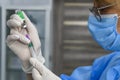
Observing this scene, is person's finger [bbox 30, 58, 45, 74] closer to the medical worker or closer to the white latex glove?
the medical worker

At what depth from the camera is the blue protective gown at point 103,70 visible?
7.02 feet

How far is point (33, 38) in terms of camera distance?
2316 millimetres

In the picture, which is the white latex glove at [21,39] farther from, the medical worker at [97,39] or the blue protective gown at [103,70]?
the blue protective gown at [103,70]

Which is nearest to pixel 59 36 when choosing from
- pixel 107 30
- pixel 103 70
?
pixel 103 70

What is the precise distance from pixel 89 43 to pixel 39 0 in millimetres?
1293

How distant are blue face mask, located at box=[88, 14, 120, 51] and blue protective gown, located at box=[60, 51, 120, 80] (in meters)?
0.10

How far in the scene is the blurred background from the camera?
17.0ft

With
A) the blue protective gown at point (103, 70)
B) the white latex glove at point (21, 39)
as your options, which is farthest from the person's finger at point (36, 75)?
the blue protective gown at point (103, 70)

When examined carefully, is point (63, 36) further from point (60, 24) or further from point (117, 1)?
point (117, 1)

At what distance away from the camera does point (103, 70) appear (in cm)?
233

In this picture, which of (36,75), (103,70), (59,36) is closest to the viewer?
(36,75)

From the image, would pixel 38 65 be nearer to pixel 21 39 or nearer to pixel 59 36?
pixel 21 39

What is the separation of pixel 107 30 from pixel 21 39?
50 centimetres

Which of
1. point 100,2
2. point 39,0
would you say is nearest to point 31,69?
point 100,2
